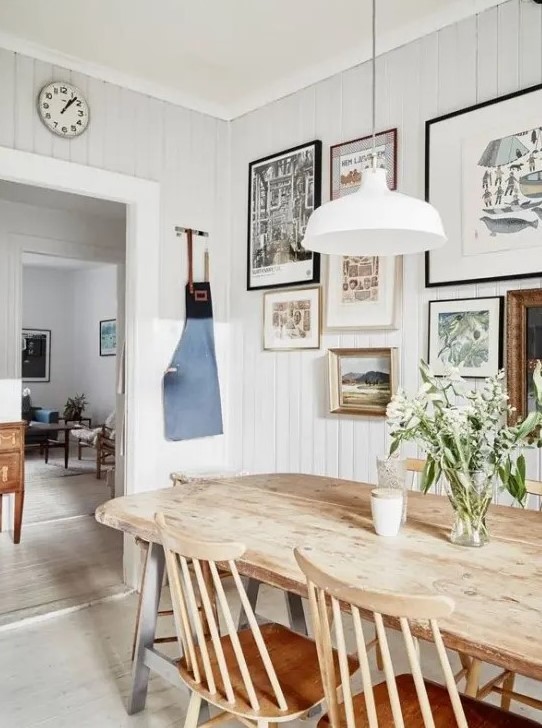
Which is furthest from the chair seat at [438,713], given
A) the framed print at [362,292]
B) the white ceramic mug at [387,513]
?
the framed print at [362,292]

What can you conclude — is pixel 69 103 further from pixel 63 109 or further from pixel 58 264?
pixel 58 264

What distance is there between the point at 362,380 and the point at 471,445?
1449 millimetres

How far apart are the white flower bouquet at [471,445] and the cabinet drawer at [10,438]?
342cm

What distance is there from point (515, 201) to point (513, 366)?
65cm

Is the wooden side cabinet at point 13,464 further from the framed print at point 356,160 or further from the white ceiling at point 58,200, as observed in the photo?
the framed print at point 356,160

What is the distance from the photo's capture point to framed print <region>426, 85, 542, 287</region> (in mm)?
2475

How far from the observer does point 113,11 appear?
2.73 m

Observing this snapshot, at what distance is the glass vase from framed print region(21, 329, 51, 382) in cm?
896

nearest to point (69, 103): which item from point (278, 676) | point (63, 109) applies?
point (63, 109)

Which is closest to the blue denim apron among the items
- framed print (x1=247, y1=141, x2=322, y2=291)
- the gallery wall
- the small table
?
the gallery wall

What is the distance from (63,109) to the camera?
123 inches

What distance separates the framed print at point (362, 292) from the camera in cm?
297

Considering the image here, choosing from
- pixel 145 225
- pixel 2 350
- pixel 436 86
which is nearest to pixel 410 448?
pixel 436 86

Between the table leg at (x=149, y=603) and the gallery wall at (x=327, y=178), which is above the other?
the gallery wall at (x=327, y=178)
